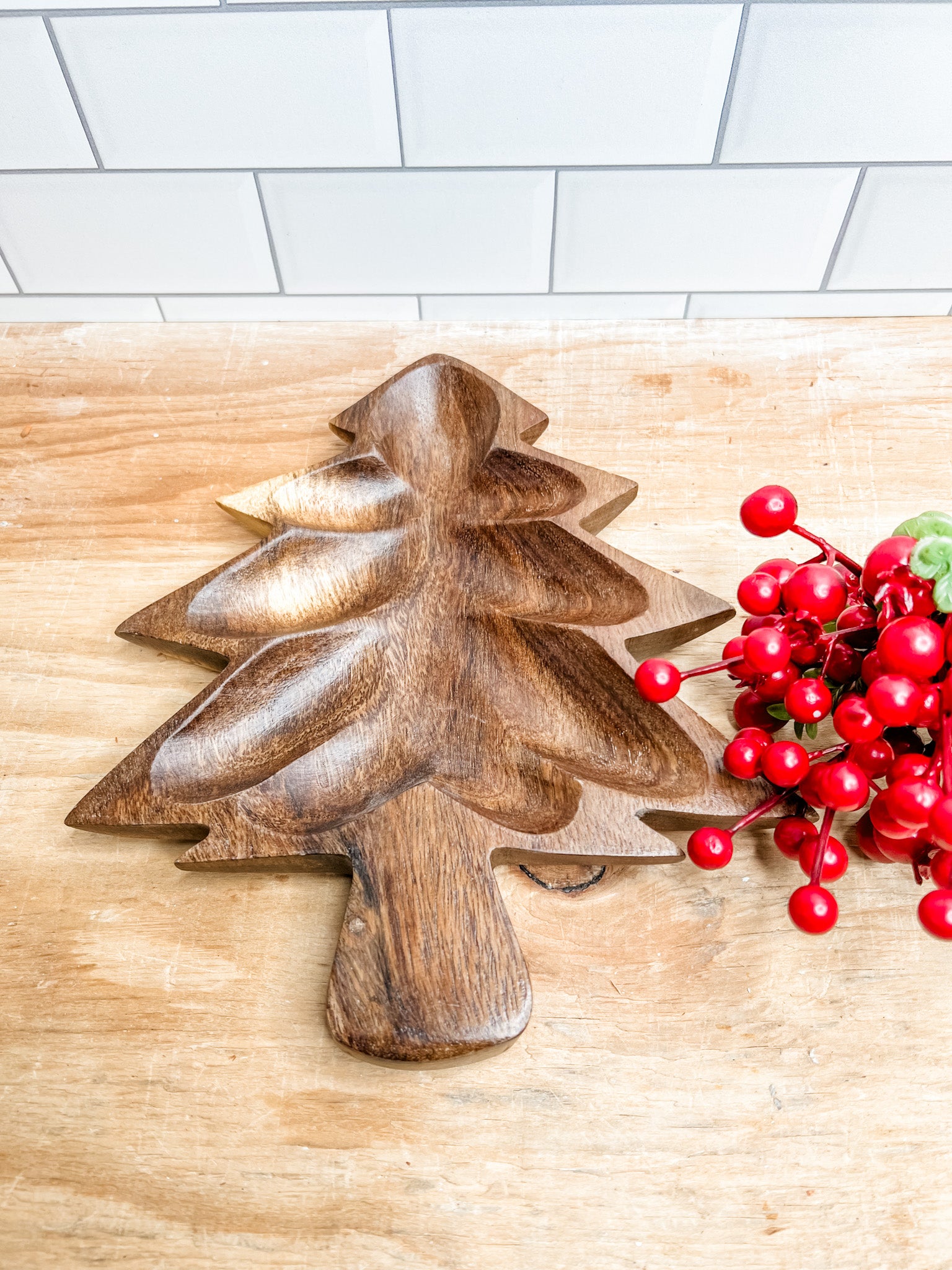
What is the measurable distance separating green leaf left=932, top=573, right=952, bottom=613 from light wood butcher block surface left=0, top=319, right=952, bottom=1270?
0.16 metres

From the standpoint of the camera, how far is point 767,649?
427 mm

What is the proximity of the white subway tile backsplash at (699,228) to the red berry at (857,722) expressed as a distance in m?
0.43

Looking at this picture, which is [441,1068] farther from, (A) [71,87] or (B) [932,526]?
(A) [71,87]

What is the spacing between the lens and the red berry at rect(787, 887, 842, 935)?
417 millimetres

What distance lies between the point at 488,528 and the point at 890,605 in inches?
9.6

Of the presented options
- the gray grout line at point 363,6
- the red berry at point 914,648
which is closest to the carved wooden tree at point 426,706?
the red berry at point 914,648

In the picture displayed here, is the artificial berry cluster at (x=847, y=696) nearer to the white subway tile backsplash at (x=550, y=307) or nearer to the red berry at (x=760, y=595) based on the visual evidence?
the red berry at (x=760, y=595)

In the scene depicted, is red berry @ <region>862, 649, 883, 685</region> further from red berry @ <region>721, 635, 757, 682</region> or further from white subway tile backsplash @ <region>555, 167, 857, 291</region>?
white subway tile backsplash @ <region>555, 167, 857, 291</region>

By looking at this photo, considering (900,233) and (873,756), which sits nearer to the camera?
(873,756)

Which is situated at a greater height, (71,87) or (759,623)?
(71,87)

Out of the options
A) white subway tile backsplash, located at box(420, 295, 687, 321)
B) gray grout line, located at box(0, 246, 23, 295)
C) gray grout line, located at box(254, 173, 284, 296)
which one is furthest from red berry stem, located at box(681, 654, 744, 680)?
gray grout line, located at box(0, 246, 23, 295)

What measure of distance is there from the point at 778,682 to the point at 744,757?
0.13 ft

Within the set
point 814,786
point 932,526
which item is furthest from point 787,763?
point 932,526

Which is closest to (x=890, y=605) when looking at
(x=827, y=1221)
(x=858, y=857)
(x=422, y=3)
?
(x=858, y=857)
